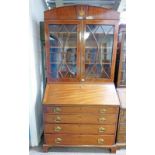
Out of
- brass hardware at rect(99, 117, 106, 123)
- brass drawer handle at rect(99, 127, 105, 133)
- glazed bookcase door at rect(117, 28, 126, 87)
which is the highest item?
glazed bookcase door at rect(117, 28, 126, 87)

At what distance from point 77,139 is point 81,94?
549 mm

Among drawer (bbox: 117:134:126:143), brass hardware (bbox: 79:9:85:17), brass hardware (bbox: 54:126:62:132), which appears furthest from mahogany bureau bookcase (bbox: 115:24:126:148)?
brass hardware (bbox: 54:126:62:132)

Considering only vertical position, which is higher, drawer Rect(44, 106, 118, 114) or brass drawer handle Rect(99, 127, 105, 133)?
drawer Rect(44, 106, 118, 114)

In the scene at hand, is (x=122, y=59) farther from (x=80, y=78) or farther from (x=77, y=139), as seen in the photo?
(x=77, y=139)

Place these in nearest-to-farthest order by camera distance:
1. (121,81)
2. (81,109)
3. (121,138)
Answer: (81,109) < (121,138) < (121,81)

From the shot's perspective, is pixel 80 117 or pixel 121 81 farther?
pixel 121 81

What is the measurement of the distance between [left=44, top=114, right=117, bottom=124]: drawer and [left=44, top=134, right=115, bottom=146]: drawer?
185 mm

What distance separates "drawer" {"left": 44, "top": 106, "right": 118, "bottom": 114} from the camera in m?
1.96

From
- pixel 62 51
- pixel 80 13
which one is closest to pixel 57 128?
pixel 62 51

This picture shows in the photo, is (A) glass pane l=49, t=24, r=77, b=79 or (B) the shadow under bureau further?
(A) glass pane l=49, t=24, r=77, b=79

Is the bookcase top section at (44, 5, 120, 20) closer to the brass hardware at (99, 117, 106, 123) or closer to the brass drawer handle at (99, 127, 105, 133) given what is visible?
the brass hardware at (99, 117, 106, 123)

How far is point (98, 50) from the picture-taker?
213 cm
